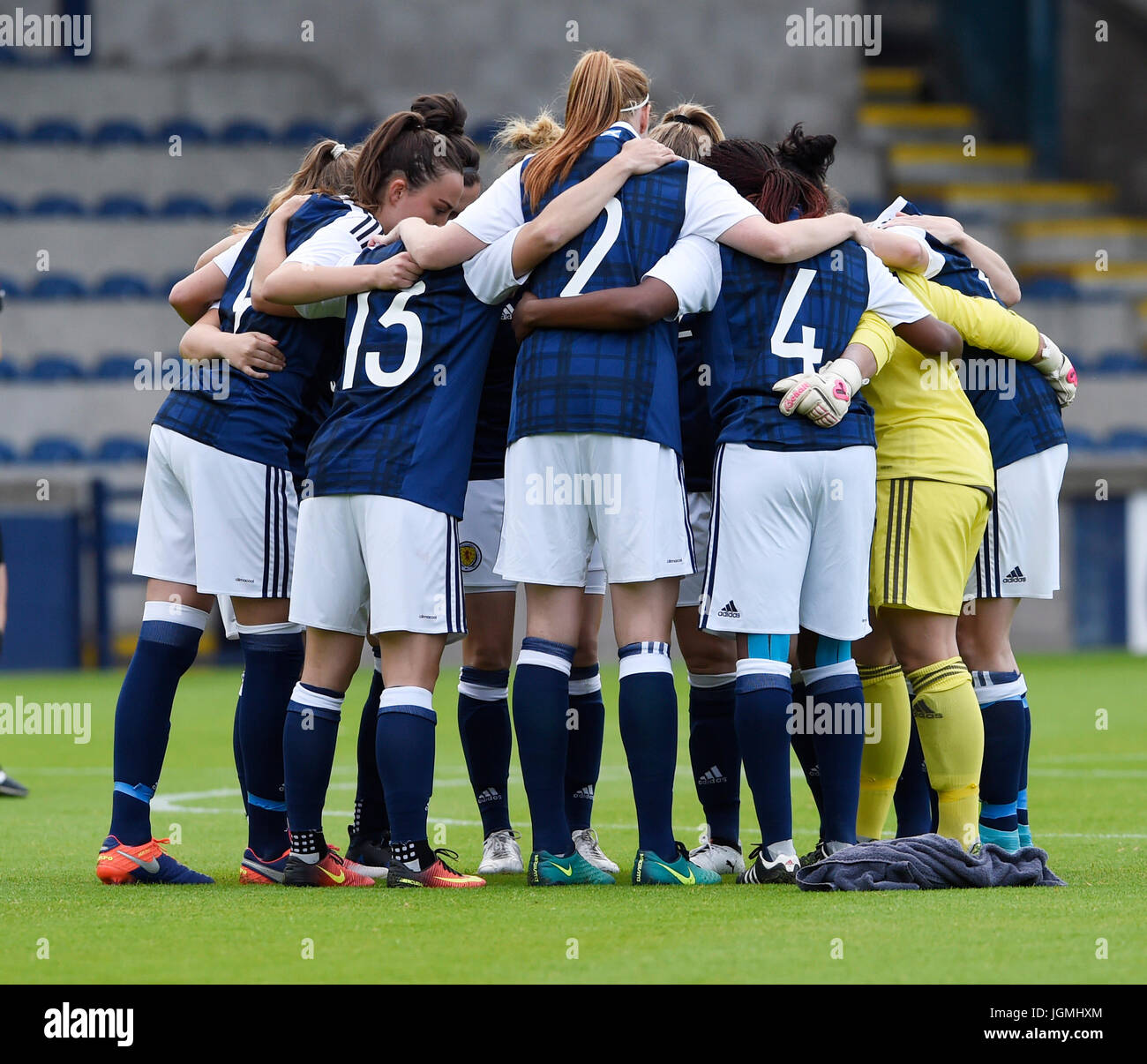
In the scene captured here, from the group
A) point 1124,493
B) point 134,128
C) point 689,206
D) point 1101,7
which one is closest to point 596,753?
point 689,206

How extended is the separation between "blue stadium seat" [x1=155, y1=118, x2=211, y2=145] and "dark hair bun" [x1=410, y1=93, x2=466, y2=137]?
15.4 m

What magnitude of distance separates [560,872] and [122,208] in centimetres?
1556

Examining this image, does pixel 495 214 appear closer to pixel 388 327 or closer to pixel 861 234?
pixel 388 327

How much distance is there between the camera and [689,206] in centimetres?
427

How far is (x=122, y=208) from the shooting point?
18.3 metres

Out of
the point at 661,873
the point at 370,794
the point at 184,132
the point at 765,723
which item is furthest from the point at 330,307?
the point at 184,132

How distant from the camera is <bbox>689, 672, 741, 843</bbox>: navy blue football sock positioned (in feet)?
15.3

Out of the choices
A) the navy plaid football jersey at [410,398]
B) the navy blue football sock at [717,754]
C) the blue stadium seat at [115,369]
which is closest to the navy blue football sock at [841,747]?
the navy blue football sock at [717,754]

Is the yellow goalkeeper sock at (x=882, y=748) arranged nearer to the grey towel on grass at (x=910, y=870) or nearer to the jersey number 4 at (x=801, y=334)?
the grey towel on grass at (x=910, y=870)

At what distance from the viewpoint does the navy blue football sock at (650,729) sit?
4.14 m

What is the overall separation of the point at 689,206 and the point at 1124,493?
1184 centimetres
